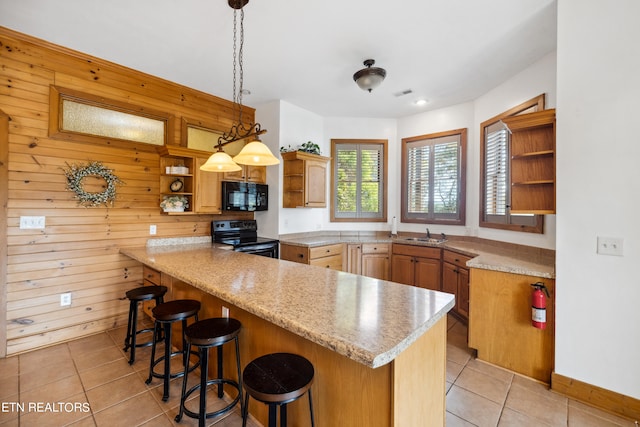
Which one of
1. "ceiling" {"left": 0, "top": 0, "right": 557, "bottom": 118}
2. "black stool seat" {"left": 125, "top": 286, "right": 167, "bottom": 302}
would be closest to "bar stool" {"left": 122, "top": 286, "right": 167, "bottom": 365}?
"black stool seat" {"left": 125, "top": 286, "right": 167, "bottom": 302}

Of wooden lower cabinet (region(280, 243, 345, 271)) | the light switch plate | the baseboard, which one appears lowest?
the baseboard

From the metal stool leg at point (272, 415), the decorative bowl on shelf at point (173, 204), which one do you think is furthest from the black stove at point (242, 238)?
the metal stool leg at point (272, 415)

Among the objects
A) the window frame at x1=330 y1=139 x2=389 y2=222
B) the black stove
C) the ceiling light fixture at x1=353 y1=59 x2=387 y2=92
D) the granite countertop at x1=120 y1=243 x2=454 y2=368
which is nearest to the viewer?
the granite countertop at x1=120 y1=243 x2=454 y2=368

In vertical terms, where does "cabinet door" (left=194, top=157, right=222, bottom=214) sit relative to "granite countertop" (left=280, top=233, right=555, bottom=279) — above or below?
above

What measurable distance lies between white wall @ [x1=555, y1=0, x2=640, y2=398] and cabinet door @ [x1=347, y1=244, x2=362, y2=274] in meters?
2.34

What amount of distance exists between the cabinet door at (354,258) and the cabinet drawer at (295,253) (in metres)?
0.75

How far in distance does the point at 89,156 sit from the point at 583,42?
4.46 m

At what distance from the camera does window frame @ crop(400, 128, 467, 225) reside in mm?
3932

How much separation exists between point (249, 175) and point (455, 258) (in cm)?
299

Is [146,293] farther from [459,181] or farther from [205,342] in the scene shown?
[459,181]

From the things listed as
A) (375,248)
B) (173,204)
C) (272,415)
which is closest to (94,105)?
(173,204)

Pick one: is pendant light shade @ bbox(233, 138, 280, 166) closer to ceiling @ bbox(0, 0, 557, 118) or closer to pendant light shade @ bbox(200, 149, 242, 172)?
pendant light shade @ bbox(200, 149, 242, 172)

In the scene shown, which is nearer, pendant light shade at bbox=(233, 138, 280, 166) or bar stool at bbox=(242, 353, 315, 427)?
bar stool at bbox=(242, 353, 315, 427)

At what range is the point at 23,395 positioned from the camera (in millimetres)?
2002
